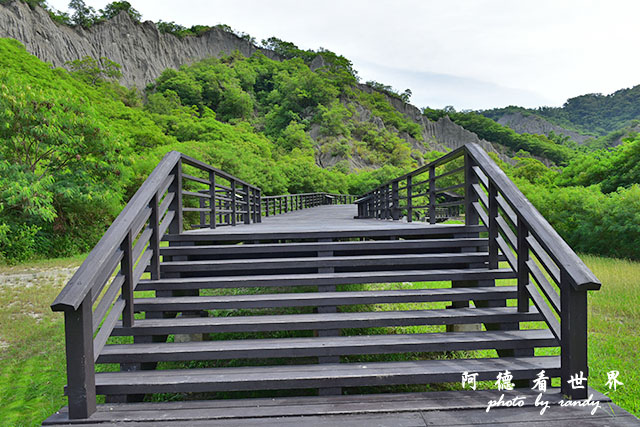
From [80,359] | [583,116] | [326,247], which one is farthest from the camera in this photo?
[583,116]

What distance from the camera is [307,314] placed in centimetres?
295

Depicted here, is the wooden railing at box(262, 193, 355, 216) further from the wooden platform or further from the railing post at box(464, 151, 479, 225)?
the wooden platform

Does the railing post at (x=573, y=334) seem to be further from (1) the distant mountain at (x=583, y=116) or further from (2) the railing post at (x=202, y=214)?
(1) the distant mountain at (x=583, y=116)

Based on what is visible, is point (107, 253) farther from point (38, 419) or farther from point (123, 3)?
point (123, 3)

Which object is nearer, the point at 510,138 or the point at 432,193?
the point at 432,193

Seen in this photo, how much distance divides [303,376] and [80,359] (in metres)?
1.32

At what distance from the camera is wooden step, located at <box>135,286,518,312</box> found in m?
2.93

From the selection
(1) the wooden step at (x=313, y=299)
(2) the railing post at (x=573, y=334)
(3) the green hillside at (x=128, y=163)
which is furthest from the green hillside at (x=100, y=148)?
(2) the railing post at (x=573, y=334)

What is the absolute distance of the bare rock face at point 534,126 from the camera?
10969 centimetres

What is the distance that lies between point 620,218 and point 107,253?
21209 millimetres

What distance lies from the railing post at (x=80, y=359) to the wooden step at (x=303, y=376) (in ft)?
0.57

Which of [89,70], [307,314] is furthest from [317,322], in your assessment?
[89,70]

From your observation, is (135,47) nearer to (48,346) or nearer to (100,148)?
(100,148)

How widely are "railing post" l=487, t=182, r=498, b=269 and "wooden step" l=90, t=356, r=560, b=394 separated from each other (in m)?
1.02
